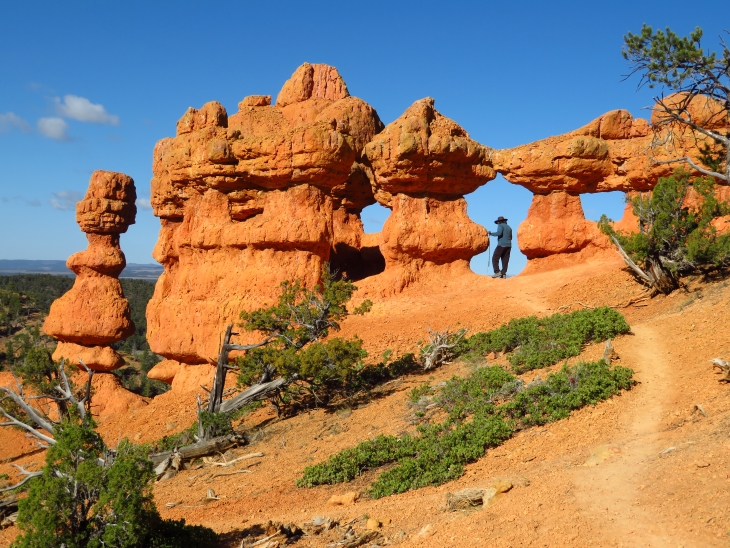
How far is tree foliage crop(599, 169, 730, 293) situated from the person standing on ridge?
4.73m

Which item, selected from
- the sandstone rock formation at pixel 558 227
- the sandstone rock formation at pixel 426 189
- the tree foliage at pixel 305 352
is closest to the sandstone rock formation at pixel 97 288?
the sandstone rock formation at pixel 426 189

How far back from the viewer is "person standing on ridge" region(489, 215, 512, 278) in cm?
1923

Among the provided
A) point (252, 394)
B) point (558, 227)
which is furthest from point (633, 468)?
point (558, 227)

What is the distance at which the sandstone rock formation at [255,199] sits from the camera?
17547 mm

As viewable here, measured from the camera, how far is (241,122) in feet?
65.0

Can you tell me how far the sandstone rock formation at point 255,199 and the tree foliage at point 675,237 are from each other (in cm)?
744

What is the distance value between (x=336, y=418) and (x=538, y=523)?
272 inches

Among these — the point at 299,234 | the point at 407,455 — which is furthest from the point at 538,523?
the point at 299,234

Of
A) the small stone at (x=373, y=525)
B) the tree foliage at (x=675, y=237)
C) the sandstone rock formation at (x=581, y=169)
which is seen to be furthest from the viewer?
the sandstone rock formation at (x=581, y=169)

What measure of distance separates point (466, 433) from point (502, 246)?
37.1 feet

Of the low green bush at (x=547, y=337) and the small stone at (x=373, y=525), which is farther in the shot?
the low green bush at (x=547, y=337)

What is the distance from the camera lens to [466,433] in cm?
868

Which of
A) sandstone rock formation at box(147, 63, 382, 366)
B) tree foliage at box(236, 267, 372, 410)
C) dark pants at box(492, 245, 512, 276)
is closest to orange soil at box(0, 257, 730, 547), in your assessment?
tree foliage at box(236, 267, 372, 410)

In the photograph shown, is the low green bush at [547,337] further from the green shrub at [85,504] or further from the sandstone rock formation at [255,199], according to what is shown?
the green shrub at [85,504]
